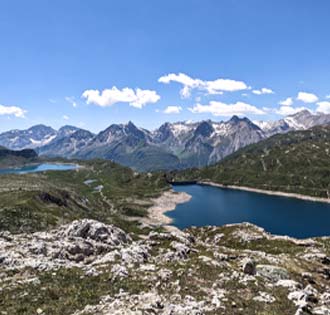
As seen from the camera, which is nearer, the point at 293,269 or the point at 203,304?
the point at 203,304

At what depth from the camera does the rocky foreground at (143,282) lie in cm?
2800

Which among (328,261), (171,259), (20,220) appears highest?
(171,259)

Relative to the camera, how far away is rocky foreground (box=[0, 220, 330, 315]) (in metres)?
28.0

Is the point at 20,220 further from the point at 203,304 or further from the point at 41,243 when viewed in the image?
the point at 203,304

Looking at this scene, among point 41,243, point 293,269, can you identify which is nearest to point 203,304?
point 293,269

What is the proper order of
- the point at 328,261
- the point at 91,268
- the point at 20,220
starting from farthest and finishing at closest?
the point at 20,220 → the point at 328,261 → the point at 91,268

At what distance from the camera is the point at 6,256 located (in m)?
42.2

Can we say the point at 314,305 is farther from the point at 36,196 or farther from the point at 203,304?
the point at 36,196

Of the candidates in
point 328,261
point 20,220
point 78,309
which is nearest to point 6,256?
point 78,309

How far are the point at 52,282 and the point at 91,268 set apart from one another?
536 centimetres

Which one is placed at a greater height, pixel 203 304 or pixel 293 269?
pixel 203 304

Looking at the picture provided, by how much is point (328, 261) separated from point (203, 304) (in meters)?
41.7

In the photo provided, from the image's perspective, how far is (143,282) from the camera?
33.6m

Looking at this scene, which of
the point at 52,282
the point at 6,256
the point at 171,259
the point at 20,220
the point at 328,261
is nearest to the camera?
the point at 52,282
